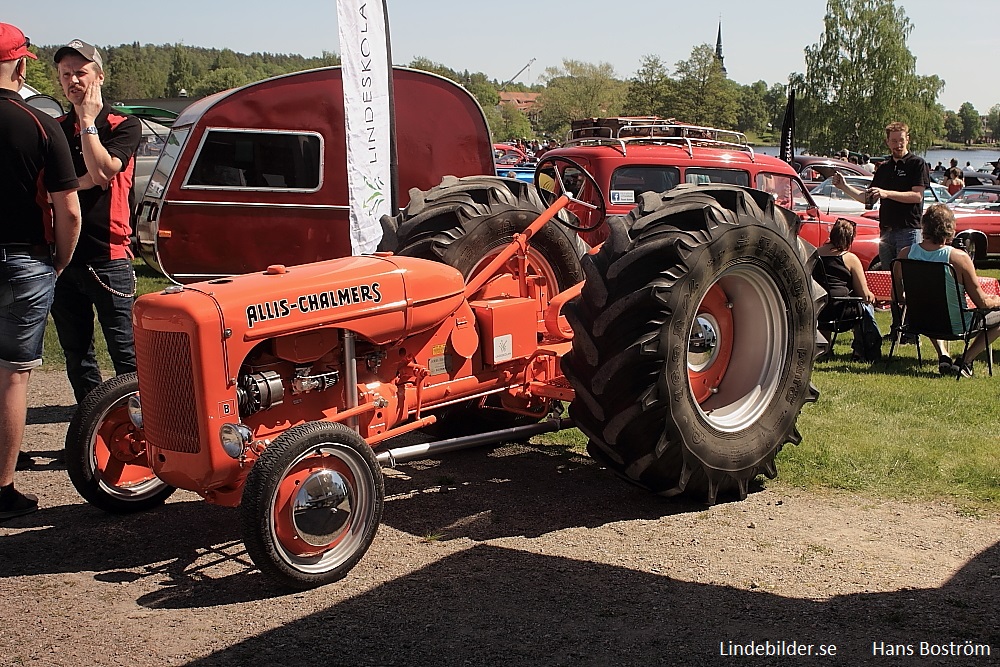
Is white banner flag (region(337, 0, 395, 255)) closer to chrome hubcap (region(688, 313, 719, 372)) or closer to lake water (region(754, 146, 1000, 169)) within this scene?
chrome hubcap (region(688, 313, 719, 372))

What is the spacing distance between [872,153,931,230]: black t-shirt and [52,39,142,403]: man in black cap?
713 cm

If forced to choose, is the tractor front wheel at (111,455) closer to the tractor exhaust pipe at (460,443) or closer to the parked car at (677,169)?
the tractor exhaust pipe at (460,443)

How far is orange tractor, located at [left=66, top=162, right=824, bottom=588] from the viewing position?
400 cm

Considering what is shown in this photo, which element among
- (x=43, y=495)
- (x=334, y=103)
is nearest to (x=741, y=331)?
(x=43, y=495)

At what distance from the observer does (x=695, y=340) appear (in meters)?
5.15

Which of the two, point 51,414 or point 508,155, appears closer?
point 51,414

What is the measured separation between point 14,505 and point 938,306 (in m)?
6.82

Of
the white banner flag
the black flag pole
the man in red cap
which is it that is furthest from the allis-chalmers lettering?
the black flag pole

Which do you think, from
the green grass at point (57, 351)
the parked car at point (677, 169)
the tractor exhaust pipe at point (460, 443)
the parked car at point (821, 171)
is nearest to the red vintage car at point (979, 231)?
the parked car at point (677, 169)

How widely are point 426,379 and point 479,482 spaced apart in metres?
0.80

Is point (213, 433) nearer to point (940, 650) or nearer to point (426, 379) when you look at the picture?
point (426, 379)

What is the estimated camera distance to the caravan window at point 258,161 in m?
11.5

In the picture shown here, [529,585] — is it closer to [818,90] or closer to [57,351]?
[57,351]

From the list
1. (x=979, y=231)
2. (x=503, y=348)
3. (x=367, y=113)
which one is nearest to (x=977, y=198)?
(x=979, y=231)
